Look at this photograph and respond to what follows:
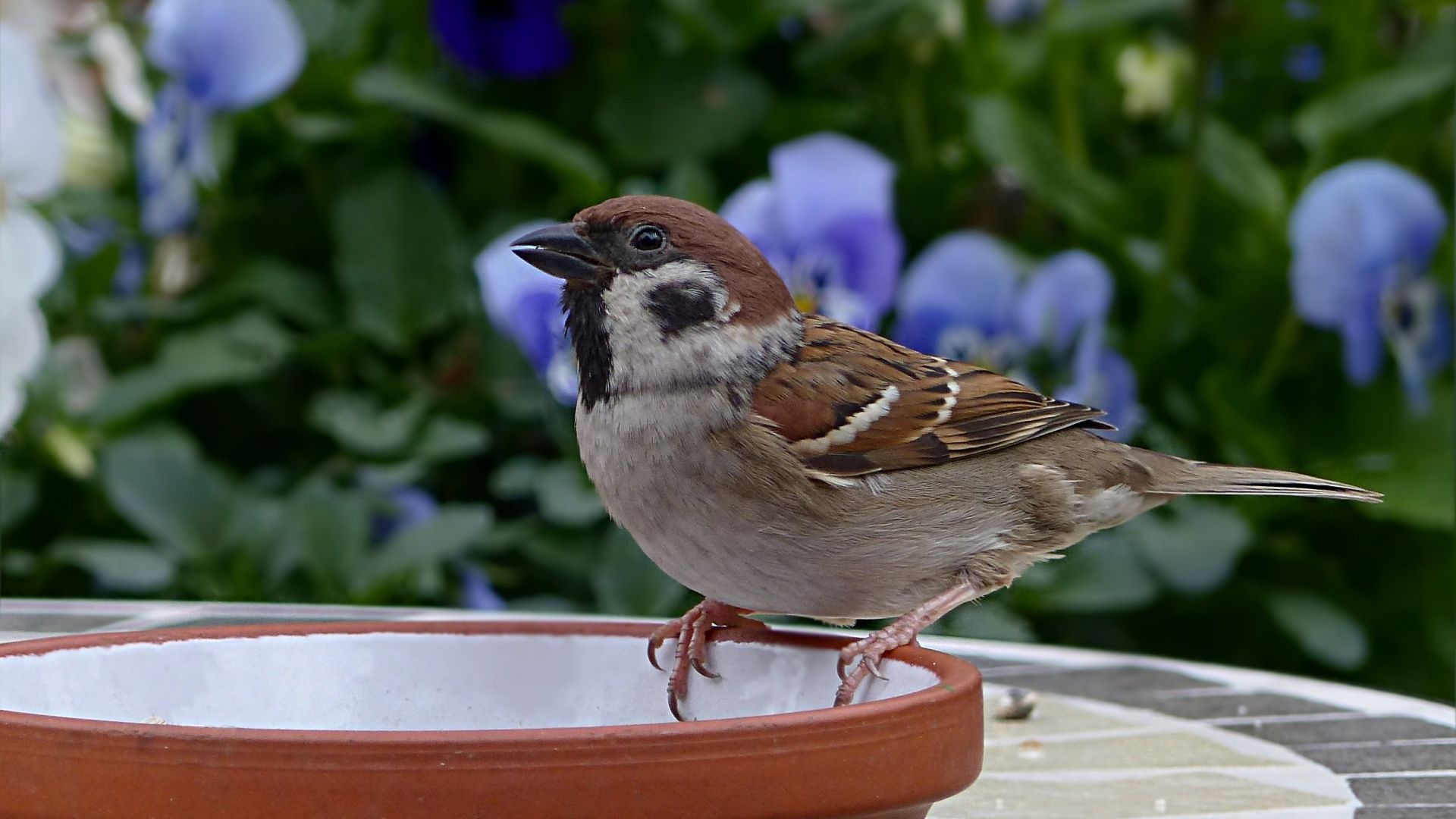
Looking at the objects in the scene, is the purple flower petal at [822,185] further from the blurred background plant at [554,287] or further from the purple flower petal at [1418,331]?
the purple flower petal at [1418,331]

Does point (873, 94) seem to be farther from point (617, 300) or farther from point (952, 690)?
point (952, 690)

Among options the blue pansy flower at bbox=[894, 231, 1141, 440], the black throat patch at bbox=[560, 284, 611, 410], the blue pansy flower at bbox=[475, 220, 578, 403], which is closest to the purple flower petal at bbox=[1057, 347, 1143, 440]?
the blue pansy flower at bbox=[894, 231, 1141, 440]

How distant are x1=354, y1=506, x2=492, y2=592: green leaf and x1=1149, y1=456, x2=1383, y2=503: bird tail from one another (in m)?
0.70

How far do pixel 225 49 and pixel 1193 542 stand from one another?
1275 millimetres

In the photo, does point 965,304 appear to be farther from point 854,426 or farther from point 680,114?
point 854,426

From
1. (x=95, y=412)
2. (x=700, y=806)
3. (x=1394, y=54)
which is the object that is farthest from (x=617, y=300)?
(x=1394, y=54)

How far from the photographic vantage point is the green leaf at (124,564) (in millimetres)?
1837

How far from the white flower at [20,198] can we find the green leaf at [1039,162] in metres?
1.12

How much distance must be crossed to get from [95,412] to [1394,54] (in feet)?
5.85

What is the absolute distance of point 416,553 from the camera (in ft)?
6.04

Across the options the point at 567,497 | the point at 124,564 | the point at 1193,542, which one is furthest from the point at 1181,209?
the point at 124,564

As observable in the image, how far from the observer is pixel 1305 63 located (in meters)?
2.69

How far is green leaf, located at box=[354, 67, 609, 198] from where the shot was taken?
2.09 meters

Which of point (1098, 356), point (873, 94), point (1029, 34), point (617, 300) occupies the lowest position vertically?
point (617, 300)
